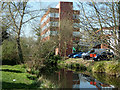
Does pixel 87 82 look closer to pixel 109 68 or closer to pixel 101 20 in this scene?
pixel 109 68

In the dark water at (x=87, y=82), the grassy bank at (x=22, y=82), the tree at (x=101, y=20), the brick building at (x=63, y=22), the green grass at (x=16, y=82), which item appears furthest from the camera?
the dark water at (x=87, y=82)

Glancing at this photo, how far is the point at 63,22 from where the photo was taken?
23.3 m

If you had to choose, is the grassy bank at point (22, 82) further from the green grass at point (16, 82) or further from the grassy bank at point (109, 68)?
the grassy bank at point (109, 68)

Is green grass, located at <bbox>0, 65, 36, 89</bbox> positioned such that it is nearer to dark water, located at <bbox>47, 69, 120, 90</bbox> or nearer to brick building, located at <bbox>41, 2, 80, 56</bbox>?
dark water, located at <bbox>47, 69, 120, 90</bbox>

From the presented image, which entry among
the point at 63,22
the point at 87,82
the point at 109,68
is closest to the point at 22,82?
the point at 87,82

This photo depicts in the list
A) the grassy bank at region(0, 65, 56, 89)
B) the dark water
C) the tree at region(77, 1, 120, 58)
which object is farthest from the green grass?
the tree at region(77, 1, 120, 58)

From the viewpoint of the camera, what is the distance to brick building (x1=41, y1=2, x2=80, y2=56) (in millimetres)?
7602

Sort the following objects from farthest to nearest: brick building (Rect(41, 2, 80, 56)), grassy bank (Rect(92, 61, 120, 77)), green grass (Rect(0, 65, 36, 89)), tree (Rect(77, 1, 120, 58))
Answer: grassy bank (Rect(92, 61, 120, 77)), green grass (Rect(0, 65, 36, 89)), brick building (Rect(41, 2, 80, 56)), tree (Rect(77, 1, 120, 58))

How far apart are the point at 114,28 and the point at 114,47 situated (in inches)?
33.6

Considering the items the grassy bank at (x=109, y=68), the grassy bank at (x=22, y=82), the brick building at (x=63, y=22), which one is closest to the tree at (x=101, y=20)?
the brick building at (x=63, y=22)

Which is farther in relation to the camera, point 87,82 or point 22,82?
point 87,82

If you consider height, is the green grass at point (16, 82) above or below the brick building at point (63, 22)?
below

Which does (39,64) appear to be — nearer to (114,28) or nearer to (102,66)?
(102,66)

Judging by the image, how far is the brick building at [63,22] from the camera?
7.60m
